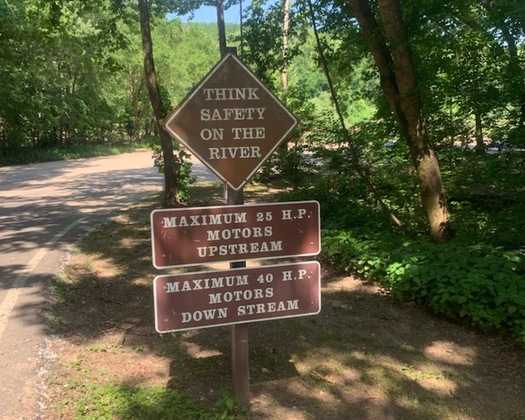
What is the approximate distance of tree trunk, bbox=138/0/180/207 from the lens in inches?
384

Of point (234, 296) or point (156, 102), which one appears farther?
point (156, 102)

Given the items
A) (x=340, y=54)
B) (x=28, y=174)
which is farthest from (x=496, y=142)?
(x=28, y=174)

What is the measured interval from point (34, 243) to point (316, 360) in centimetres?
542

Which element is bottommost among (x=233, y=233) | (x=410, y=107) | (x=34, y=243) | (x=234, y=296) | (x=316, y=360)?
(x=316, y=360)

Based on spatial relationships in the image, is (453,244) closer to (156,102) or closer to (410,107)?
(410,107)

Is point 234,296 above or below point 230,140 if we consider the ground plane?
below

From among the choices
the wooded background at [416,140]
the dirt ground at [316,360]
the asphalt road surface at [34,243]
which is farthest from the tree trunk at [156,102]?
the dirt ground at [316,360]

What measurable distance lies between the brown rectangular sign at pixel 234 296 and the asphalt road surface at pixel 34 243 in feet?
3.91

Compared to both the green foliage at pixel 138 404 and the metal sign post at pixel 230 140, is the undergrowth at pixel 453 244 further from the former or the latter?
the green foliage at pixel 138 404

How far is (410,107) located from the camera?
250 inches

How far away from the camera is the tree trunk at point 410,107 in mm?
6191

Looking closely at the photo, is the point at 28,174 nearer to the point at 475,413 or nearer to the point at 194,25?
the point at 475,413

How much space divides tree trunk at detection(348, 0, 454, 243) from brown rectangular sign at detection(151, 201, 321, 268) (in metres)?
3.73

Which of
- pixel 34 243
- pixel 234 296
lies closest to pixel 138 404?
pixel 234 296
